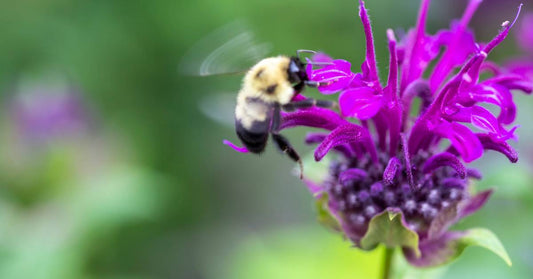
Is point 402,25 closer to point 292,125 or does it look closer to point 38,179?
point 38,179

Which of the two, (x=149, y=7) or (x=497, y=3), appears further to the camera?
(x=497, y=3)

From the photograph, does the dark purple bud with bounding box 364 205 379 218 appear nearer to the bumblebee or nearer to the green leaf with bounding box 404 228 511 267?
the green leaf with bounding box 404 228 511 267

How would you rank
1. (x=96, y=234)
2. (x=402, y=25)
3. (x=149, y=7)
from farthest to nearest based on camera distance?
(x=402, y=25) → (x=149, y=7) → (x=96, y=234)

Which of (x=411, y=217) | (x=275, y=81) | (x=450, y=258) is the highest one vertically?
(x=275, y=81)

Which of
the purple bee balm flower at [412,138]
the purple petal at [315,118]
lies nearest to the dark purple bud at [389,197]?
the purple bee balm flower at [412,138]

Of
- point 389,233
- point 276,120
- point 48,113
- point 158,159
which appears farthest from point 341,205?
point 158,159

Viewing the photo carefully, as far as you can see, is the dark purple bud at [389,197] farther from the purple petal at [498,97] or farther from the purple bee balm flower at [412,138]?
the purple petal at [498,97]

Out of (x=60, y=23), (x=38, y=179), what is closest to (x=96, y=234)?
(x=38, y=179)

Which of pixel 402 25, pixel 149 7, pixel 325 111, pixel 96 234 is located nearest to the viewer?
pixel 325 111
